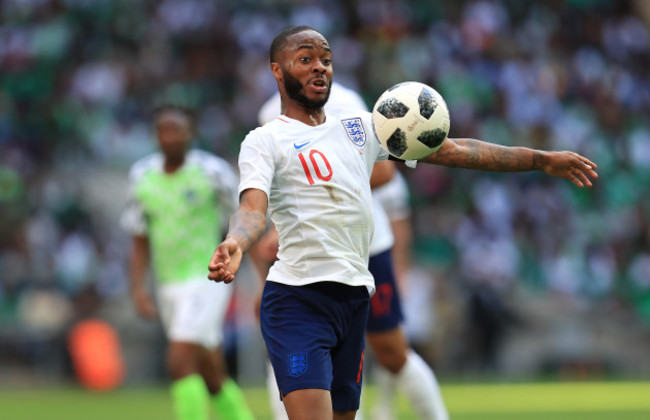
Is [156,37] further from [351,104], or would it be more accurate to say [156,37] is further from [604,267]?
[351,104]

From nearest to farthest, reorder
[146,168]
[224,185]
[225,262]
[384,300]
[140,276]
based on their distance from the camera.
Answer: [225,262] → [384,300] → [224,185] → [146,168] → [140,276]

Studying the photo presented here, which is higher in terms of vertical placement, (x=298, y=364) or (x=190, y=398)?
(x=298, y=364)

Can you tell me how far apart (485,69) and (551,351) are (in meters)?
6.25

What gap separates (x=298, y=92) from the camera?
17.8 feet

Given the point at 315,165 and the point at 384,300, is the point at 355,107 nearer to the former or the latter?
the point at 384,300

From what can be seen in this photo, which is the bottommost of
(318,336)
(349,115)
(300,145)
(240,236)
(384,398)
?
(384,398)

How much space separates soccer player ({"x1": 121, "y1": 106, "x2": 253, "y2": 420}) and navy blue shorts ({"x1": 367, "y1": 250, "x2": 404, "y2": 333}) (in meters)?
1.79

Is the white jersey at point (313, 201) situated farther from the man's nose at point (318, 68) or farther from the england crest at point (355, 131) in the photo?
the man's nose at point (318, 68)

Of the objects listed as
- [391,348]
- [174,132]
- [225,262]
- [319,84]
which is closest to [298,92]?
[319,84]

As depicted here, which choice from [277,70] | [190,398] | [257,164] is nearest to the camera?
[257,164]

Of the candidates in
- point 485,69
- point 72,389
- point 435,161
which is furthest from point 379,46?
point 435,161

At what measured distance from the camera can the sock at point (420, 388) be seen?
277 inches

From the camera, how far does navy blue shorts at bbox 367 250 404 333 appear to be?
6973mm

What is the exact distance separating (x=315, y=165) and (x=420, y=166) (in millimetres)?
→ 13428
